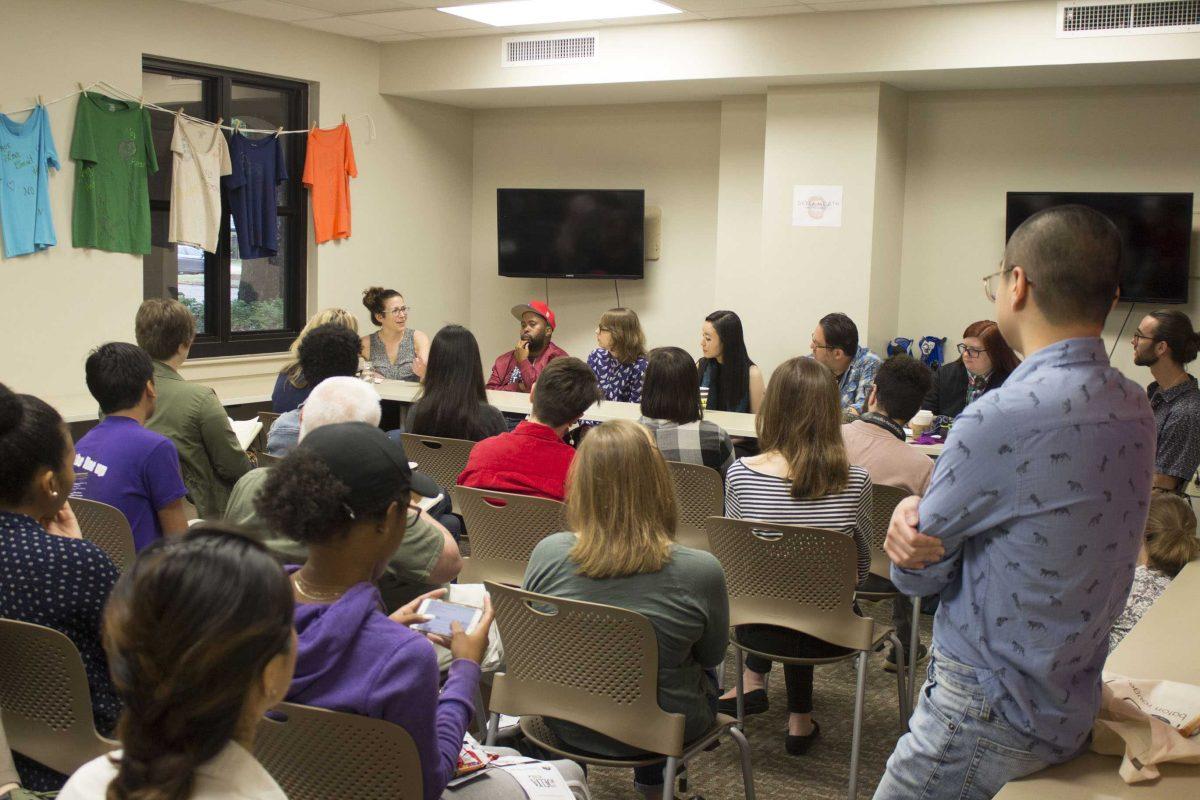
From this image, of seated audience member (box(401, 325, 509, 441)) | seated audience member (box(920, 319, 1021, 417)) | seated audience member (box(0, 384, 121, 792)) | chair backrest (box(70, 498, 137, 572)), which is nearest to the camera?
seated audience member (box(0, 384, 121, 792))

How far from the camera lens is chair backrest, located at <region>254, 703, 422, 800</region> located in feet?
5.17

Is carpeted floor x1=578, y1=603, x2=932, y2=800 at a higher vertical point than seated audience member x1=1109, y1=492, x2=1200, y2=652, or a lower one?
lower

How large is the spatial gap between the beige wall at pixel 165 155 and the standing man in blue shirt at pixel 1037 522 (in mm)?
5236

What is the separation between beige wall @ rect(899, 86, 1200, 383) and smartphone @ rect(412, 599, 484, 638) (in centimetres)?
604

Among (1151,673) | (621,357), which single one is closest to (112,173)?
(621,357)

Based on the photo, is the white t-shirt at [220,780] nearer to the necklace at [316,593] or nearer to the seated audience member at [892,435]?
the necklace at [316,593]

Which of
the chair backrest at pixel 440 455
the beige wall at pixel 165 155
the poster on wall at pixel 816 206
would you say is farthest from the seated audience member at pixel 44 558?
the poster on wall at pixel 816 206

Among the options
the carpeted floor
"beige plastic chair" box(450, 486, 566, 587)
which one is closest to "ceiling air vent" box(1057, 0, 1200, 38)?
the carpeted floor

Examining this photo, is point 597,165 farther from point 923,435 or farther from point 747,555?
point 747,555

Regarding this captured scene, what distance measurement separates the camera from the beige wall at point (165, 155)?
605cm

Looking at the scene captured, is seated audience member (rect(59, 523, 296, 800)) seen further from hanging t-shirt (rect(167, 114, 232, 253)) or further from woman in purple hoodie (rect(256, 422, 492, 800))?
hanging t-shirt (rect(167, 114, 232, 253))

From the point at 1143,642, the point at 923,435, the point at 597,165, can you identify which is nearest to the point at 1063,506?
the point at 1143,642

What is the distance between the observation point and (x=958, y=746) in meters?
1.69

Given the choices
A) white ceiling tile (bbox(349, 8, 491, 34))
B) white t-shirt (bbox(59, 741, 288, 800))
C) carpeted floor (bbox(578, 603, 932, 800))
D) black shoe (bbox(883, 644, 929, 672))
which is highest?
white ceiling tile (bbox(349, 8, 491, 34))
